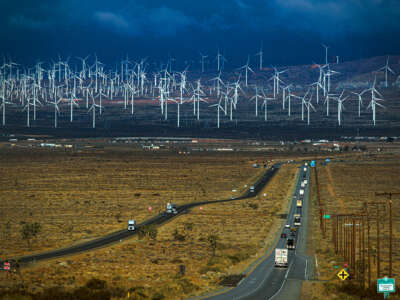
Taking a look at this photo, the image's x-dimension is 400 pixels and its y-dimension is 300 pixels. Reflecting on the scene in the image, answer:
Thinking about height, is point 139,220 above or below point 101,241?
above

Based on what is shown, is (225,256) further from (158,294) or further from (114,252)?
(158,294)

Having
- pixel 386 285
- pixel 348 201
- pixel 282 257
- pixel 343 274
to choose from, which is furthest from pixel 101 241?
pixel 348 201

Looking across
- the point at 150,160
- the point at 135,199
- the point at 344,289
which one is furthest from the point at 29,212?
the point at 150,160

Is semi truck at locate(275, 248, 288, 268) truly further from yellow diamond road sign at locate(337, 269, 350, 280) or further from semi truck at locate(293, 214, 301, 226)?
semi truck at locate(293, 214, 301, 226)

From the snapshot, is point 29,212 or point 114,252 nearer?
point 114,252

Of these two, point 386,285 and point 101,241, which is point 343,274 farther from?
point 101,241

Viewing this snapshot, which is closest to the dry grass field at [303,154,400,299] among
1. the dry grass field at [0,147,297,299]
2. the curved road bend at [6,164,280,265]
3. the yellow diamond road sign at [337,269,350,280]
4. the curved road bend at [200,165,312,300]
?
the yellow diamond road sign at [337,269,350,280]
